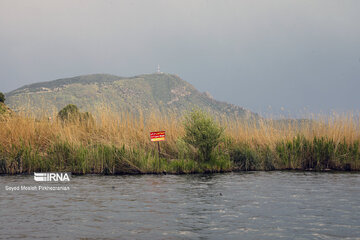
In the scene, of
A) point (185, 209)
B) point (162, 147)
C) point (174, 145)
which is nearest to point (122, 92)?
point (162, 147)

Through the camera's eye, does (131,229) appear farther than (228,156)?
No

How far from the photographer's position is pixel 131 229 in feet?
26.3

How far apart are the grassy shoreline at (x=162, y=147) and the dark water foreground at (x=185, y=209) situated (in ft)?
6.39

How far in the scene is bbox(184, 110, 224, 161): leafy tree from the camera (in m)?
18.1

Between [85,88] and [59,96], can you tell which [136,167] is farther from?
[85,88]

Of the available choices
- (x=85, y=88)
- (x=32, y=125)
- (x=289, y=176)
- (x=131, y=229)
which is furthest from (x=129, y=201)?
(x=85, y=88)

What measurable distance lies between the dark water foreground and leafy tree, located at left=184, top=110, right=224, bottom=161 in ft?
10.5

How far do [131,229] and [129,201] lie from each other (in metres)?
2.93

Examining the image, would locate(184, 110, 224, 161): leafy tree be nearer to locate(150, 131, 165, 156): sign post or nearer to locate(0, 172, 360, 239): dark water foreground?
locate(150, 131, 165, 156): sign post

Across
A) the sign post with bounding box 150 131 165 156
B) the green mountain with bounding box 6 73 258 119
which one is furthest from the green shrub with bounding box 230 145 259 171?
the green mountain with bounding box 6 73 258 119

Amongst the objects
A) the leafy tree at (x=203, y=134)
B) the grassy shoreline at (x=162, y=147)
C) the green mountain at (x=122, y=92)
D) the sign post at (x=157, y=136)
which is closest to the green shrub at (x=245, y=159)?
the grassy shoreline at (x=162, y=147)

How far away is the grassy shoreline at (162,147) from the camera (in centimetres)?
1691

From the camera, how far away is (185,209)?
9.84m

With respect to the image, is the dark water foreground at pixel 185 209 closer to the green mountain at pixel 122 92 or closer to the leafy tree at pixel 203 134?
the leafy tree at pixel 203 134
